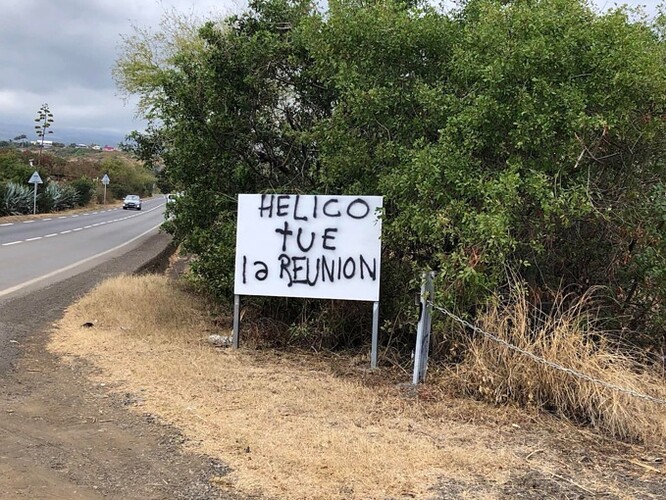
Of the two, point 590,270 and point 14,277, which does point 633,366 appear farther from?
point 14,277

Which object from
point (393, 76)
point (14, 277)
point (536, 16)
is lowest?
point (14, 277)

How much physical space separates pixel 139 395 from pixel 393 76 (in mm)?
3594

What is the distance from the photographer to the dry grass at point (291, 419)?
11.6 ft

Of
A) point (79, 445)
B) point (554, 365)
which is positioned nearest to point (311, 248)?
point (554, 365)

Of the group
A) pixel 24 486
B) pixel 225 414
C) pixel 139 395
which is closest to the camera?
pixel 24 486

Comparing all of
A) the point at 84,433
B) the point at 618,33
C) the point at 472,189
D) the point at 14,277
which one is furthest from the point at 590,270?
the point at 14,277

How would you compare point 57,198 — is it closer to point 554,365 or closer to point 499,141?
point 499,141

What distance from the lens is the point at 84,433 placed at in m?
4.15

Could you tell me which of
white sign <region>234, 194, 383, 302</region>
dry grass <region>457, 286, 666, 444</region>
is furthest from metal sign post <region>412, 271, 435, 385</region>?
white sign <region>234, 194, 383, 302</region>

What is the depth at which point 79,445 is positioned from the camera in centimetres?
394

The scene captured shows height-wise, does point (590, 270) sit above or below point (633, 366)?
above

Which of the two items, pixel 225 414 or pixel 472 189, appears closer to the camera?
pixel 225 414

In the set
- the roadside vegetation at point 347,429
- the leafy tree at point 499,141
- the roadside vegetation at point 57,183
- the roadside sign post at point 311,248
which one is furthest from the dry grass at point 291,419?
the roadside vegetation at point 57,183

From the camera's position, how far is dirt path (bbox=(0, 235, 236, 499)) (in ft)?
11.1
